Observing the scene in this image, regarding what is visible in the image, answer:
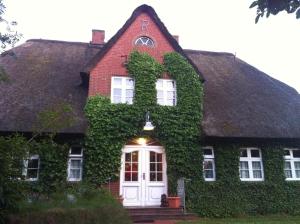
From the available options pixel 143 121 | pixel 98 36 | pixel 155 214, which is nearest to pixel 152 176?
pixel 155 214

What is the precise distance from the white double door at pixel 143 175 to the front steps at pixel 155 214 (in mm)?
1090

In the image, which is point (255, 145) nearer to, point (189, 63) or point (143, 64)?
point (189, 63)

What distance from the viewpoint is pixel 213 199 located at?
14.1 m

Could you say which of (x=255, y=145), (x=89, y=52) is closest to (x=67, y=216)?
(x=255, y=145)

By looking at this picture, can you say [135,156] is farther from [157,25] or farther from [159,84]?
[157,25]

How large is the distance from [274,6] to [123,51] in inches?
430

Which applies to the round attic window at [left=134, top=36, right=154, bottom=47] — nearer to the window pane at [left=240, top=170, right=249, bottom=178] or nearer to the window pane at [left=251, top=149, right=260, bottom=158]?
the window pane at [left=251, top=149, right=260, bottom=158]

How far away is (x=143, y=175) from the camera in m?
14.3

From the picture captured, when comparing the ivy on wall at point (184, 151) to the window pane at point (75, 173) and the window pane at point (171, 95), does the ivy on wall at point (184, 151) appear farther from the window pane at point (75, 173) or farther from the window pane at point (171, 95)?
the window pane at point (75, 173)

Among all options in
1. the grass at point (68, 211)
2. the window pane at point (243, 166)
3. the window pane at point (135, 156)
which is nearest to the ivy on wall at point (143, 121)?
the window pane at point (135, 156)

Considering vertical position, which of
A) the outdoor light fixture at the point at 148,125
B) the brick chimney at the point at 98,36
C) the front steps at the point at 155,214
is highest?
the brick chimney at the point at 98,36

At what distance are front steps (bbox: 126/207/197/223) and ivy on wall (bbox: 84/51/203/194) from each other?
119 cm

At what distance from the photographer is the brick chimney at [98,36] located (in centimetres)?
2052

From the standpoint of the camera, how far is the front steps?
40.3 feet
